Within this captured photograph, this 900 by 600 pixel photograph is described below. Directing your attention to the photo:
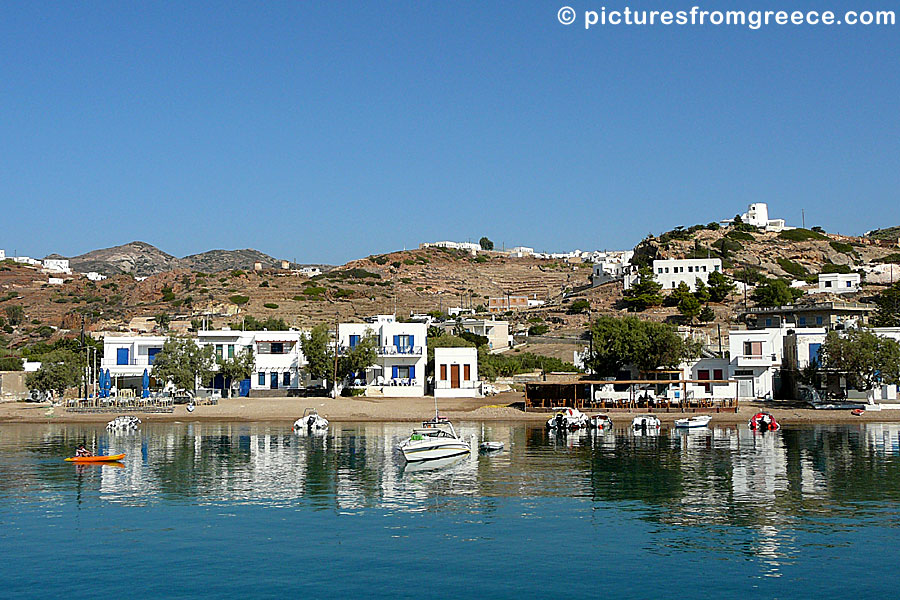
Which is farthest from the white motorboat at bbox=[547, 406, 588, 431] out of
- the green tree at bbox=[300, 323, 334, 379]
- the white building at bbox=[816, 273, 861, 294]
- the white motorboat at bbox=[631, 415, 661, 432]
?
the white building at bbox=[816, 273, 861, 294]

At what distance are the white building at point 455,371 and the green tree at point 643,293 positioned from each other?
185 feet

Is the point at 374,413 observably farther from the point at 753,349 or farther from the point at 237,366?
the point at 753,349

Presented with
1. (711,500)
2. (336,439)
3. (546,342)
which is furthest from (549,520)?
(546,342)

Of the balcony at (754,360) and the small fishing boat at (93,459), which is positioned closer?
the small fishing boat at (93,459)

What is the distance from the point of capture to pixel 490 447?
50062 millimetres

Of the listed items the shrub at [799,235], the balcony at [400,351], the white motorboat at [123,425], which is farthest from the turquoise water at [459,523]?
the shrub at [799,235]

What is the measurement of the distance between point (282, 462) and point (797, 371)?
48085mm

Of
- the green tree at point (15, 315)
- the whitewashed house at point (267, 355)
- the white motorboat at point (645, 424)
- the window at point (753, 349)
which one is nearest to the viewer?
the white motorboat at point (645, 424)

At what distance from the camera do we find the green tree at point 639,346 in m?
76.9

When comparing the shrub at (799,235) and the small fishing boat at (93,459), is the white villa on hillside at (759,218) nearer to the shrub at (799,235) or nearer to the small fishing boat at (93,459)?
the shrub at (799,235)

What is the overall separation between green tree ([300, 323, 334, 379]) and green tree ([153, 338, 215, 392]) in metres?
8.46

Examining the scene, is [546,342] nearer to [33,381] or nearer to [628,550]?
[33,381]

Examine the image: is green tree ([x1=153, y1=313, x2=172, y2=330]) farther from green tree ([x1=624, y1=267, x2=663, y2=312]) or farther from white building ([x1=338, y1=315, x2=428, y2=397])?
green tree ([x1=624, y1=267, x2=663, y2=312])

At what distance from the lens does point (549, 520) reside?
3178 cm
